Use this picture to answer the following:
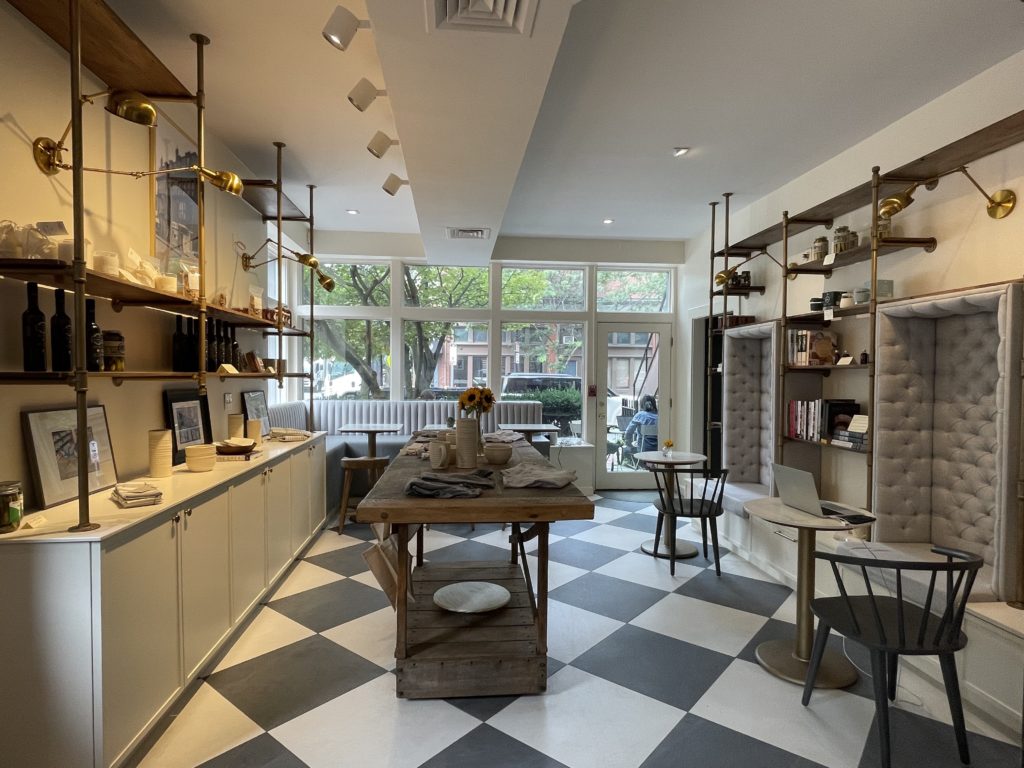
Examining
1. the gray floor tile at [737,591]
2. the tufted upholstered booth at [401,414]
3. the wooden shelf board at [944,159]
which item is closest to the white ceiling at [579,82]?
the wooden shelf board at [944,159]

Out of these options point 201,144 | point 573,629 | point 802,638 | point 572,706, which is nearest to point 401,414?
point 573,629

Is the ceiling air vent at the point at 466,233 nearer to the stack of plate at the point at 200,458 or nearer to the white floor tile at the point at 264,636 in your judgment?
the stack of plate at the point at 200,458

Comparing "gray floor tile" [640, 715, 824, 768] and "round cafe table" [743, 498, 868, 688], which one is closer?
"gray floor tile" [640, 715, 824, 768]

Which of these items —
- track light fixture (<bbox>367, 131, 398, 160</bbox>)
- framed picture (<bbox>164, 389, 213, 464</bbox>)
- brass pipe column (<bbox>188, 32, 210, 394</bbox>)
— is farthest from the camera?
track light fixture (<bbox>367, 131, 398, 160</bbox>)

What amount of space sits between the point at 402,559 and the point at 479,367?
457 centimetres

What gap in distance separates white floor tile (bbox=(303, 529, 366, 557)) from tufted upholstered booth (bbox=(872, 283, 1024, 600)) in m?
3.85

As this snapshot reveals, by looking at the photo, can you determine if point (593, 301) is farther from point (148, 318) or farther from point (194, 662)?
point (194, 662)

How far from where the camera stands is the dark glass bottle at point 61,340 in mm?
2121

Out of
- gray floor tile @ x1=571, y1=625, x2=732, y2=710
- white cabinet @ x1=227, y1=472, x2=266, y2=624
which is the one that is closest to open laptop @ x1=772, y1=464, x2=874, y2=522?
gray floor tile @ x1=571, y1=625, x2=732, y2=710

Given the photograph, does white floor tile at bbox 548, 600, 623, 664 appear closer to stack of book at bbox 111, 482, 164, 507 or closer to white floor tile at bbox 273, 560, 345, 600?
white floor tile at bbox 273, 560, 345, 600

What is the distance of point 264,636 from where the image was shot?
3.01m

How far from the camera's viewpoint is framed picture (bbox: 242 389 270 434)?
429 centimetres

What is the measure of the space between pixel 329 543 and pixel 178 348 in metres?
2.17

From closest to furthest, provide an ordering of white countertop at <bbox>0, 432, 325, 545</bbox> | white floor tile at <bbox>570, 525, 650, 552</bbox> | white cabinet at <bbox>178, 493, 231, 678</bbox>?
white countertop at <bbox>0, 432, 325, 545</bbox>, white cabinet at <bbox>178, 493, 231, 678</bbox>, white floor tile at <bbox>570, 525, 650, 552</bbox>
